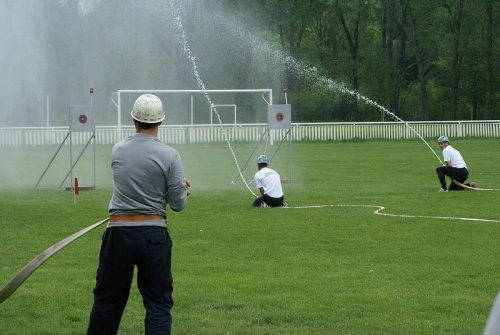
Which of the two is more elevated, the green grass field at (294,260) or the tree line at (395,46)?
the tree line at (395,46)

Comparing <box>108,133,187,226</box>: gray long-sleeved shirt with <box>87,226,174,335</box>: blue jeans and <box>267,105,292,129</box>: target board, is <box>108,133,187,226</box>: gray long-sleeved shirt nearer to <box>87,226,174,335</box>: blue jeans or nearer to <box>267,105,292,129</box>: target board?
<box>87,226,174,335</box>: blue jeans

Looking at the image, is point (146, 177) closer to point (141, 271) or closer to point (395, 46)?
point (141, 271)

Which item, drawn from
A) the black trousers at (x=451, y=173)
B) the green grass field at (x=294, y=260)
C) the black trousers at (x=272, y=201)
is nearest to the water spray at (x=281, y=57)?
the black trousers at (x=451, y=173)

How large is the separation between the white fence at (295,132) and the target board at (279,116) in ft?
48.0

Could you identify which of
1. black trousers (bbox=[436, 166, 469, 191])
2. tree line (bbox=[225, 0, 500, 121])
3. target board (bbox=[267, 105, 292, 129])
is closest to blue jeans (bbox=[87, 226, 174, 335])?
black trousers (bbox=[436, 166, 469, 191])

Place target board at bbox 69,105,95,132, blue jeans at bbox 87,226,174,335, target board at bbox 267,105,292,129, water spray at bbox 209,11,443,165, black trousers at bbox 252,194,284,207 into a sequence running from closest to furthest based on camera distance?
blue jeans at bbox 87,226,174,335 → black trousers at bbox 252,194,284,207 → target board at bbox 69,105,95,132 → target board at bbox 267,105,292,129 → water spray at bbox 209,11,443,165

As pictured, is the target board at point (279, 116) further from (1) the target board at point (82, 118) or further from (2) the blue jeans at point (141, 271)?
(2) the blue jeans at point (141, 271)

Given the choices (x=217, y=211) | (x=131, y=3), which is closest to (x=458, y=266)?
(x=217, y=211)

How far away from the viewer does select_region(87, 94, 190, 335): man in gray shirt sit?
19.3 feet

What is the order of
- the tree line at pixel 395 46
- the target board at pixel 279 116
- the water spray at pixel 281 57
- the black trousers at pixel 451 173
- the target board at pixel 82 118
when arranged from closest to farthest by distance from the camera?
the black trousers at pixel 451 173
the target board at pixel 82 118
the target board at pixel 279 116
the water spray at pixel 281 57
the tree line at pixel 395 46

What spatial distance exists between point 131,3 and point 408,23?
26.8 meters

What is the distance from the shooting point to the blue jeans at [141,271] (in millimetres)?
5879

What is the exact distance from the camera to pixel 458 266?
10008mm

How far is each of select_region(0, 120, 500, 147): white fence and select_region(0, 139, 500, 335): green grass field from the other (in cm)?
1563
